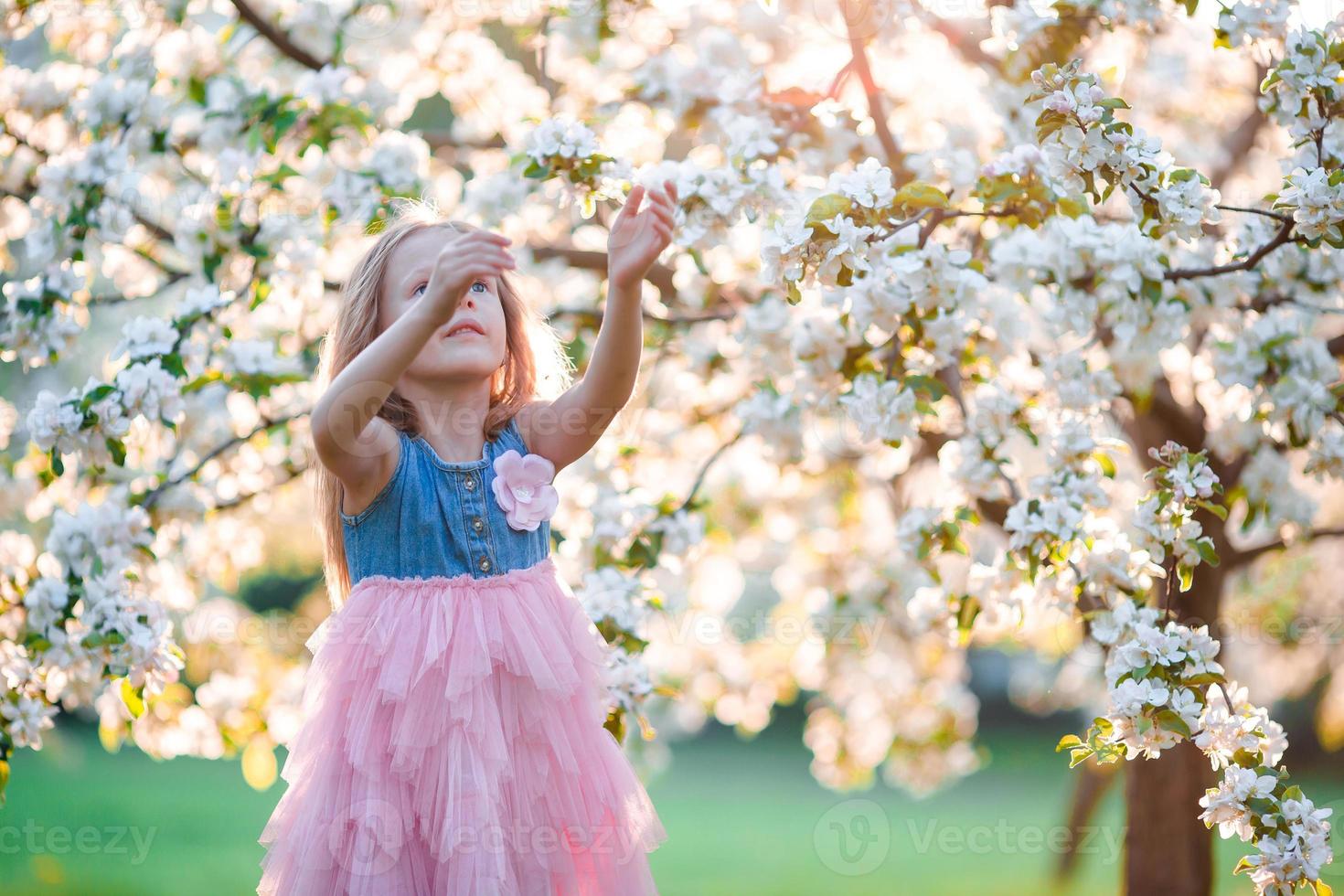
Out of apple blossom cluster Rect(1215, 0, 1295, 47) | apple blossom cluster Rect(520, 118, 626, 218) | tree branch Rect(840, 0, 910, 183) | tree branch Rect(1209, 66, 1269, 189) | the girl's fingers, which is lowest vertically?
the girl's fingers

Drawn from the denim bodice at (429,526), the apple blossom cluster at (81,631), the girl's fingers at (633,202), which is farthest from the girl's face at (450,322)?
the apple blossom cluster at (81,631)

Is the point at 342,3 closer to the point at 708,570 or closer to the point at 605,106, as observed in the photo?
the point at 605,106

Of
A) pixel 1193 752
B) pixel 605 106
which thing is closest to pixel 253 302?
pixel 605 106

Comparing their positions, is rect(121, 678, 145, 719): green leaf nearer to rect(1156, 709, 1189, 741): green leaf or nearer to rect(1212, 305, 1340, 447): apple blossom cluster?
rect(1156, 709, 1189, 741): green leaf

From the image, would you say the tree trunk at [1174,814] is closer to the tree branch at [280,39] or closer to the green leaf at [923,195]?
the green leaf at [923,195]

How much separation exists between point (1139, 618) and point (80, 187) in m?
2.57

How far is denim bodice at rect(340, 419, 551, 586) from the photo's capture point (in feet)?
5.82

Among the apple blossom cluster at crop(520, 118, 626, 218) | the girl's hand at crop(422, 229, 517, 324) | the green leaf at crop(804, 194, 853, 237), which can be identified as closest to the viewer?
the girl's hand at crop(422, 229, 517, 324)

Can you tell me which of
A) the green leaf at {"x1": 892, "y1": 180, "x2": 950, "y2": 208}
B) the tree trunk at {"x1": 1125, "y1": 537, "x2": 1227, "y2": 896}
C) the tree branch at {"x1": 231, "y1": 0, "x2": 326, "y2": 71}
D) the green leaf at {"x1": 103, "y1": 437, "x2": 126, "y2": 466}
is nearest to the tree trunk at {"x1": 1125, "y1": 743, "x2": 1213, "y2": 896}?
the tree trunk at {"x1": 1125, "y1": 537, "x2": 1227, "y2": 896}

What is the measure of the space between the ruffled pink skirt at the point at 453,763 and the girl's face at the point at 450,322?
326 mm

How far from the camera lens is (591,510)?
277 centimetres

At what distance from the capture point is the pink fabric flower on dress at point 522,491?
1.82 m

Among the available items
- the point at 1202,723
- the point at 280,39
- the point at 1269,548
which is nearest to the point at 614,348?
the point at 1202,723

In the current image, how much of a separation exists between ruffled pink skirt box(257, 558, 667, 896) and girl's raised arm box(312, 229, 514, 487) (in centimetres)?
27
